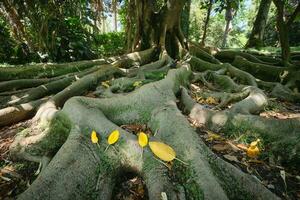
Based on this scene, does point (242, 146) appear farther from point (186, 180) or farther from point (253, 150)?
point (186, 180)

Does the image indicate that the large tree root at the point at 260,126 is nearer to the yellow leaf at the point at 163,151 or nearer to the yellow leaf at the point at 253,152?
the yellow leaf at the point at 253,152

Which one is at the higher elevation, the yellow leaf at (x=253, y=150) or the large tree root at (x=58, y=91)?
the large tree root at (x=58, y=91)

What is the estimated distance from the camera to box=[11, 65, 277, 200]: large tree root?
1474 mm

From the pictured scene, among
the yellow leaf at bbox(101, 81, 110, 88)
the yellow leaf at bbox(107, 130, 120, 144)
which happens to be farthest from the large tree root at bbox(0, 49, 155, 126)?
the yellow leaf at bbox(107, 130, 120, 144)

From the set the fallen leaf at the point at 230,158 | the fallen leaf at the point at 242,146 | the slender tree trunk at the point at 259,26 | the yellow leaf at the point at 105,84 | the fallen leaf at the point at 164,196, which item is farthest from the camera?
the slender tree trunk at the point at 259,26

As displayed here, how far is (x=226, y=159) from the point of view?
78.2 inches

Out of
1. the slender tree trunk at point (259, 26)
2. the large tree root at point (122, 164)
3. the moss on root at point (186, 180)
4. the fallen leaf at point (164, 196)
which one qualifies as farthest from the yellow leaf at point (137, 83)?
the slender tree trunk at point (259, 26)

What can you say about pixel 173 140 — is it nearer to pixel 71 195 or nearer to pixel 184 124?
pixel 184 124

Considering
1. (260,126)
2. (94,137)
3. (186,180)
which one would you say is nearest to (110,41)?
(260,126)

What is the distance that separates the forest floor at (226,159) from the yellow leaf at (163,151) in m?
0.22

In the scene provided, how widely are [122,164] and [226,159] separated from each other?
2.58ft

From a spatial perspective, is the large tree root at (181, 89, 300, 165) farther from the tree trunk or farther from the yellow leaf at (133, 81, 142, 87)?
the tree trunk

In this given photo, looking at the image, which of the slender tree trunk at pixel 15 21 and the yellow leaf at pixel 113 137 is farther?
the slender tree trunk at pixel 15 21

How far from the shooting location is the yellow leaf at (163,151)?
1.63m
